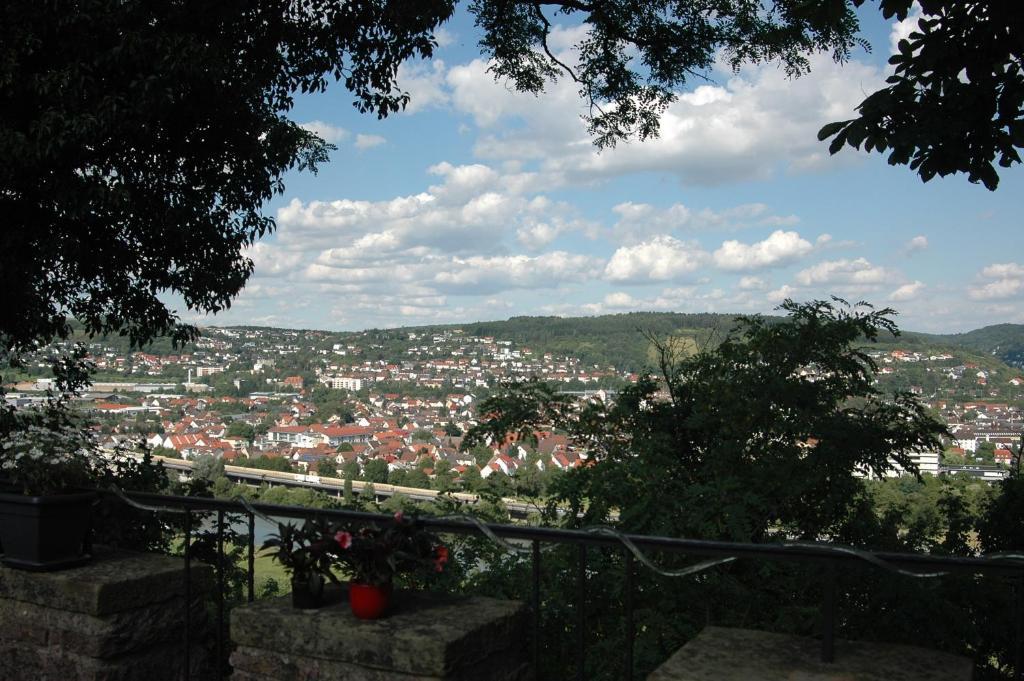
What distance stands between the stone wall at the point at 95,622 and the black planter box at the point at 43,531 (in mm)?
49

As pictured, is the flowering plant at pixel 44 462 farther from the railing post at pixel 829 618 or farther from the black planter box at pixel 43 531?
the railing post at pixel 829 618

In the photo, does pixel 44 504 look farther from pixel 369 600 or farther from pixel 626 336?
pixel 626 336

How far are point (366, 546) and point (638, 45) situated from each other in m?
7.54

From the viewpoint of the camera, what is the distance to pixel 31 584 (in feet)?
10.3

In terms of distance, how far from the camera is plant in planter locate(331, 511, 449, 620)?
2531 mm

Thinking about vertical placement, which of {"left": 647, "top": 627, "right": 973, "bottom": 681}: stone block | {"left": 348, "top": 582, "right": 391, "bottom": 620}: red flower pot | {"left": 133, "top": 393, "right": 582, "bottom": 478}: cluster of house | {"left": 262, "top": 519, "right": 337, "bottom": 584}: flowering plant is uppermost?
{"left": 262, "top": 519, "right": 337, "bottom": 584}: flowering plant

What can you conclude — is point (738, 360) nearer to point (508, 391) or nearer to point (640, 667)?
point (508, 391)

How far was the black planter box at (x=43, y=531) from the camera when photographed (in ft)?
10.3

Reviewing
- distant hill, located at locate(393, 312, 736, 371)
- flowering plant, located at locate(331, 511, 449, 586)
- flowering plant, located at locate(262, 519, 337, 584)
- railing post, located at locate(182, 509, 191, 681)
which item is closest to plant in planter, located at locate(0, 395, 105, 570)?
railing post, located at locate(182, 509, 191, 681)

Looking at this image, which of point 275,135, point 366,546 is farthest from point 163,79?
point 366,546

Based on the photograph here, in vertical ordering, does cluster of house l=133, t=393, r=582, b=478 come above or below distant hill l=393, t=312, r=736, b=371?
below

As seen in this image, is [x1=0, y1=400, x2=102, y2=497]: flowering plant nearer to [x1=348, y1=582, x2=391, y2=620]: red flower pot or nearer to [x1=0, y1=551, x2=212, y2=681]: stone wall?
[x1=0, y1=551, x2=212, y2=681]: stone wall

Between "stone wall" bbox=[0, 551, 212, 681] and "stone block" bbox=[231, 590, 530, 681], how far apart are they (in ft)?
2.34

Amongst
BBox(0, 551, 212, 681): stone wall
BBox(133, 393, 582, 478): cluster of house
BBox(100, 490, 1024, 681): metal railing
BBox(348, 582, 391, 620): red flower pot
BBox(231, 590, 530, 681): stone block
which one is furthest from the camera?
BBox(133, 393, 582, 478): cluster of house
